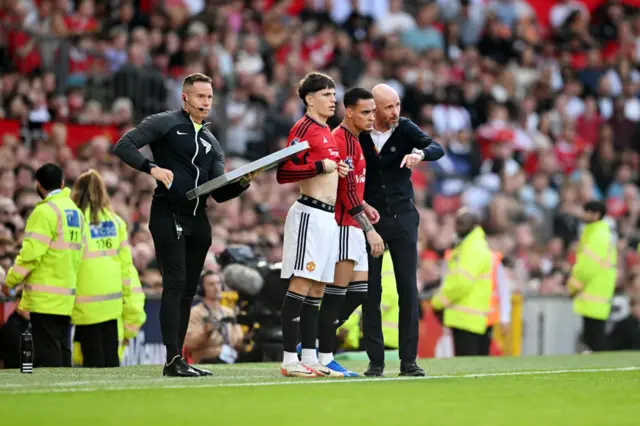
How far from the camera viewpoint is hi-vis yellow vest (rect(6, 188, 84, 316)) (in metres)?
12.8

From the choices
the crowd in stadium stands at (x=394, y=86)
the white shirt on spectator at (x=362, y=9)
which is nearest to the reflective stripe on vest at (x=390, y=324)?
the crowd in stadium stands at (x=394, y=86)

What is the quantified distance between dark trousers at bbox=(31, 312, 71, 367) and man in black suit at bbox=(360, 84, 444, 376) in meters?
3.04

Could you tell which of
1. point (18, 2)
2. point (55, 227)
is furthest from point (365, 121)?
point (18, 2)

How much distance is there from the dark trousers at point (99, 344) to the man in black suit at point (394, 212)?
10.3 feet

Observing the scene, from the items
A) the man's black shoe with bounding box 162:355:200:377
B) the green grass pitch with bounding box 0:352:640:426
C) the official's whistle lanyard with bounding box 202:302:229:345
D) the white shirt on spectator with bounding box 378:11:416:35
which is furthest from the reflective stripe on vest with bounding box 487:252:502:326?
the white shirt on spectator with bounding box 378:11:416:35

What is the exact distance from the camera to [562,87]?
95.2ft

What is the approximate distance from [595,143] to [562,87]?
1.67 meters

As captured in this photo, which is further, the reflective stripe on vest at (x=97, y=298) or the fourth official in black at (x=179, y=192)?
the reflective stripe on vest at (x=97, y=298)

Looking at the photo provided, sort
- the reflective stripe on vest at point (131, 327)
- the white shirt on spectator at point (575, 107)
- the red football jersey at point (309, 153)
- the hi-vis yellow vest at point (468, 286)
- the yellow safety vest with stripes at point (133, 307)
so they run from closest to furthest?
the red football jersey at point (309, 153) < the yellow safety vest with stripes at point (133, 307) < the reflective stripe on vest at point (131, 327) < the hi-vis yellow vest at point (468, 286) < the white shirt on spectator at point (575, 107)

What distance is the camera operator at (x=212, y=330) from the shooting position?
15523mm

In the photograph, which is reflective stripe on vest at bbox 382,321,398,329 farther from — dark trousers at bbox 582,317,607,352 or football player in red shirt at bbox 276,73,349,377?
football player in red shirt at bbox 276,73,349,377

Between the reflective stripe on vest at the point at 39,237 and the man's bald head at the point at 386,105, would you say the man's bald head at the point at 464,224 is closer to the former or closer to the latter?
the man's bald head at the point at 386,105

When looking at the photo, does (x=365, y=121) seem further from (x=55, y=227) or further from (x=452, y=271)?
(x=452, y=271)

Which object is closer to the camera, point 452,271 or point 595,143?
point 452,271
